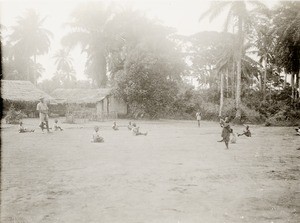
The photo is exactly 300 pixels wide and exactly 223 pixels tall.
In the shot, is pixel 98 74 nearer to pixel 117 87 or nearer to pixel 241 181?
pixel 117 87

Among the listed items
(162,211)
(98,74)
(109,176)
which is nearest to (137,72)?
(98,74)

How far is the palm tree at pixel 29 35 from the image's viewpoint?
122 ft

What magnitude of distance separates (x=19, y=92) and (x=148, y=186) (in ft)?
96.4

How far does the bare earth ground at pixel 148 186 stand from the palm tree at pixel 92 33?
Result: 2844cm

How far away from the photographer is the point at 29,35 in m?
37.8

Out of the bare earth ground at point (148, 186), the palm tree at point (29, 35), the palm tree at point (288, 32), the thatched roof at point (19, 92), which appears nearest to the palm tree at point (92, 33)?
the palm tree at point (29, 35)

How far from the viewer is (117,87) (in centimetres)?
3359

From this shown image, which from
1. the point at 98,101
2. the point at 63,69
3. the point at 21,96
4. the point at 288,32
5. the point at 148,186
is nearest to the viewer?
the point at 148,186

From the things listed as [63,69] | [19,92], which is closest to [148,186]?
[19,92]

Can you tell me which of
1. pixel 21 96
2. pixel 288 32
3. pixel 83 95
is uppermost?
pixel 288 32

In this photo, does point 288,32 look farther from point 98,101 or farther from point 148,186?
point 148,186

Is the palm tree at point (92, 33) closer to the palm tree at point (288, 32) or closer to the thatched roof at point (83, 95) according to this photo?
the thatched roof at point (83, 95)

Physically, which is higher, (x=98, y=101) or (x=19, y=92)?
(x=19, y=92)

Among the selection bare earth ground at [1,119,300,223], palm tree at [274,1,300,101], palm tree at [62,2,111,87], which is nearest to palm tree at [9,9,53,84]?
palm tree at [62,2,111,87]
